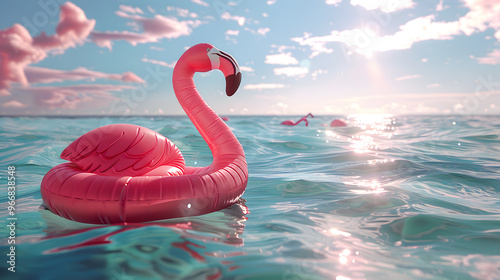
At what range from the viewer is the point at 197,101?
11.8 ft

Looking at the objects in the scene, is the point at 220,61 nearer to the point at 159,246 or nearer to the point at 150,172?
the point at 150,172

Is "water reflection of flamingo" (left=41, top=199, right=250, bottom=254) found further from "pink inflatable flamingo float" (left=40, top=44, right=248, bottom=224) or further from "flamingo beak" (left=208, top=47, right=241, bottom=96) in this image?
"flamingo beak" (left=208, top=47, right=241, bottom=96)

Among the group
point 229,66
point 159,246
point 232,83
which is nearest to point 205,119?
point 232,83

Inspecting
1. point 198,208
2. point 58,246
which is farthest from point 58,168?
point 198,208

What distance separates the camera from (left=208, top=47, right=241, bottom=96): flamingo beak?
10.8ft

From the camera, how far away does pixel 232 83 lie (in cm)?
331

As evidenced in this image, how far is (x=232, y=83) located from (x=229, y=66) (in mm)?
199

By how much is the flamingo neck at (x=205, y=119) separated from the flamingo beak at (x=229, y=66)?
0.38 m

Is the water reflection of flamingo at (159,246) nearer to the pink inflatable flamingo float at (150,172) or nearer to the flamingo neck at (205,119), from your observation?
the pink inflatable flamingo float at (150,172)

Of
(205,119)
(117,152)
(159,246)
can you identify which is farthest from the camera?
(205,119)

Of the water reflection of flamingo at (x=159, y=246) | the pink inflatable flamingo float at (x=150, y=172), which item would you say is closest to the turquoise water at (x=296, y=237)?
the water reflection of flamingo at (x=159, y=246)

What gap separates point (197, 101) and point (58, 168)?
1636 mm

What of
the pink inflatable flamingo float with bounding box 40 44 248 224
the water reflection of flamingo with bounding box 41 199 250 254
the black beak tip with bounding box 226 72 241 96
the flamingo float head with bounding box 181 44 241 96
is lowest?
the water reflection of flamingo with bounding box 41 199 250 254

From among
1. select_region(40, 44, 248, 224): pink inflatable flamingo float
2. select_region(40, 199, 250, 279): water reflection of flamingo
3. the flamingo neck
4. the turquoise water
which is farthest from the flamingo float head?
select_region(40, 199, 250, 279): water reflection of flamingo
